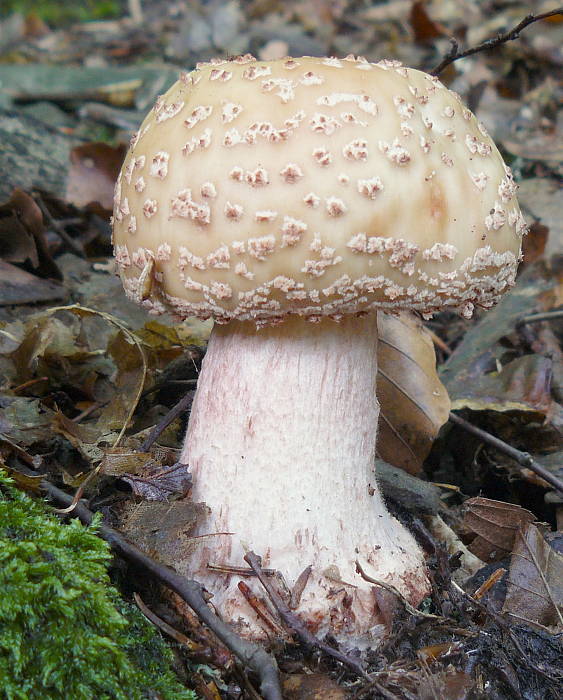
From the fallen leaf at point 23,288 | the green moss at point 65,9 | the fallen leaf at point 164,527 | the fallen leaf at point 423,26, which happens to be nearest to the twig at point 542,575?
the fallen leaf at point 164,527

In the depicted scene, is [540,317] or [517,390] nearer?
[517,390]

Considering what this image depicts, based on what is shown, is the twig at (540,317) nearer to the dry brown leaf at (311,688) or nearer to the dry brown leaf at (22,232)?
the dry brown leaf at (311,688)

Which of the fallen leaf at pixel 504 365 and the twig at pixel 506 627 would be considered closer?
the twig at pixel 506 627

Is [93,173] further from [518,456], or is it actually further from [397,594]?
[397,594]

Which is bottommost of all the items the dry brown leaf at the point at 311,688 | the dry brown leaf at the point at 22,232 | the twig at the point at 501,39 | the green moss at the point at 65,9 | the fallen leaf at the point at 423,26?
the dry brown leaf at the point at 311,688

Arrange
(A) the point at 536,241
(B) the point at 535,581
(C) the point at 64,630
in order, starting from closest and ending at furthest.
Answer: (C) the point at 64,630
(B) the point at 535,581
(A) the point at 536,241

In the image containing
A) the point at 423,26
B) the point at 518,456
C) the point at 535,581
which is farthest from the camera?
the point at 423,26

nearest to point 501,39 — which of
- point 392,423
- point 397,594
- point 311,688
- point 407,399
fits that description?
point 407,399

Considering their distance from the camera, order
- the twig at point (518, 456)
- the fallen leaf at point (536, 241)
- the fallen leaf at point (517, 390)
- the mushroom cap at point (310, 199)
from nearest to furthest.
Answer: the mushroom cap at point (310, 199), the twig at point (518, 456), the fallen leaf at point (517, 390), the fallen leaf at point (536, 241)
